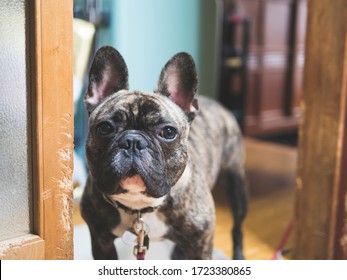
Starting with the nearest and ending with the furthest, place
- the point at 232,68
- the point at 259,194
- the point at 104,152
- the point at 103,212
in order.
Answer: the point at 104,152 → the point at 103,212 → the point at 259,194 → the point at 232,68

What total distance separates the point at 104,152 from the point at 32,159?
0.16 meters

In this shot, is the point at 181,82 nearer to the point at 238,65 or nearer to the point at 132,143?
the point at 132,143

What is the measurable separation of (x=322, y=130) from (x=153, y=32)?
0.63 meters

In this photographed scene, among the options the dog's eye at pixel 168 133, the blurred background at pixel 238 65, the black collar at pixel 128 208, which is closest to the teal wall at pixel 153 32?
the blurred background at pixel 238 65

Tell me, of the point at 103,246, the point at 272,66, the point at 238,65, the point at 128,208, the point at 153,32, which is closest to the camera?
the point at 128,208

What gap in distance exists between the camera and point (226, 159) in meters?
1.69

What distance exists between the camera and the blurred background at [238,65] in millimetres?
1537

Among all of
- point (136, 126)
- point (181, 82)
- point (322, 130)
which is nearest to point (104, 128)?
point (136, 126)

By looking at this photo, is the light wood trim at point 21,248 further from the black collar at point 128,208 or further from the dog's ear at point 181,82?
the dog's ear at point 181,82

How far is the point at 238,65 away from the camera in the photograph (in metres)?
4.39

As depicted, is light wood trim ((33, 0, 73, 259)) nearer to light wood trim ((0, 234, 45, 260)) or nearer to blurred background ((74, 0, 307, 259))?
light wood trim ((0, 234, 45, 260))

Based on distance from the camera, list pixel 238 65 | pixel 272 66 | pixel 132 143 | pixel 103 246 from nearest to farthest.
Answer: pixel 132 143 → pixel 103 246 → pixel 238 65 → pixel 272 66
